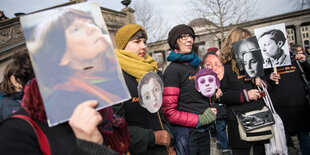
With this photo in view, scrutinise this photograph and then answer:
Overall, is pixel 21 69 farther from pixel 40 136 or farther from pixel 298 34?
pixel 298 34

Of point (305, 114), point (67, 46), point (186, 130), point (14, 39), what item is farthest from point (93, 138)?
point (14, 39)

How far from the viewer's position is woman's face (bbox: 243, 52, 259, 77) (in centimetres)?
242

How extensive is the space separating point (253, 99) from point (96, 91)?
227 cm

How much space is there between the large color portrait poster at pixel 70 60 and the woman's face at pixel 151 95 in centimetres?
69

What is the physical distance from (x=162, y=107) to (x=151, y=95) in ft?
2.11

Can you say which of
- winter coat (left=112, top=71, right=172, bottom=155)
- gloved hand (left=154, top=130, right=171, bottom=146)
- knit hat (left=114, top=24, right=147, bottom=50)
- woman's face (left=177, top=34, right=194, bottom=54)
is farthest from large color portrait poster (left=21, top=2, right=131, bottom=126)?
woman's face (left=177, top=34, right=194, bottom=54)

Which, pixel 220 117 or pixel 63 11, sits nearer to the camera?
pixel 63 11

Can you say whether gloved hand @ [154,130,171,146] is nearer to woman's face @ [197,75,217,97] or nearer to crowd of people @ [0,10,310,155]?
crowd of people @ [0,10,310,155]

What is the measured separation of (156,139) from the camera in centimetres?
159

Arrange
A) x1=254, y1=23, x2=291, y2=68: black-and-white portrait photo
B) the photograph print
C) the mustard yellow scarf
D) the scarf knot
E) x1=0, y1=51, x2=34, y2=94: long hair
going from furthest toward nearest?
x1=254, y1=23, x2=291, y2=68: black-and-white portrait photo → the scarf knot → the mustard yellow scarf → the photograph print → x1=0, y1=51, x2=34, y2=94: long hair

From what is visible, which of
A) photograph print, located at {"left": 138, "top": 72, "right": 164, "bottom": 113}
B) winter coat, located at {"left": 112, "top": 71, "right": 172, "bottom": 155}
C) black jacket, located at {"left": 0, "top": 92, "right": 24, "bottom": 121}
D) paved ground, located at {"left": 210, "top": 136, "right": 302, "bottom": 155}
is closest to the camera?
winter coat, located at {"left": 112, "top": 71, "right": 172, "bottom": 155}

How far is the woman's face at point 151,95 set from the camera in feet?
5.17

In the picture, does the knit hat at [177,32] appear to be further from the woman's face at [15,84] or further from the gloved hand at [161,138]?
the woman's face at [15,84]

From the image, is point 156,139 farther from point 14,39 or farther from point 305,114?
point 14,39
